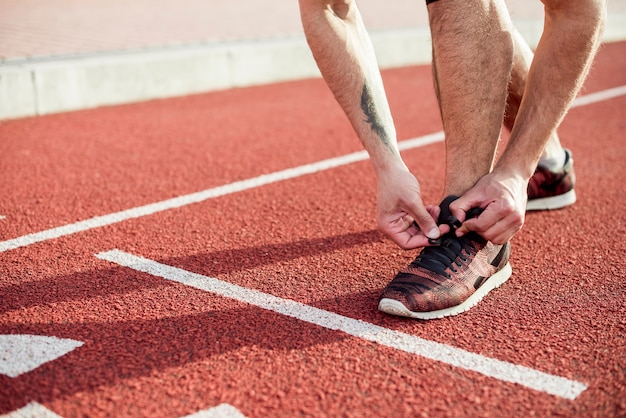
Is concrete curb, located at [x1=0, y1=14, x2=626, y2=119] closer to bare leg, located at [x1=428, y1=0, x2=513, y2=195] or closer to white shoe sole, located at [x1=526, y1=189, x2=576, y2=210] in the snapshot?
white shoe sole, located at [x1=526, y1=189, x2=576, y2=210]

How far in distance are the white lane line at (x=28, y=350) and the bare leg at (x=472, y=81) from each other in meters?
1.38

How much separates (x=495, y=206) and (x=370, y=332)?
62cm

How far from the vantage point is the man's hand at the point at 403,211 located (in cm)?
242

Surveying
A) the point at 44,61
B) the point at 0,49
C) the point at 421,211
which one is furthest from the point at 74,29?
the point at 421,211

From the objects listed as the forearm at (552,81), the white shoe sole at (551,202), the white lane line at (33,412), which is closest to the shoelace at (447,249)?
the forearm at (552,81)

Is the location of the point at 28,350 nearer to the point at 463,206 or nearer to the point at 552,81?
the point at 463,206

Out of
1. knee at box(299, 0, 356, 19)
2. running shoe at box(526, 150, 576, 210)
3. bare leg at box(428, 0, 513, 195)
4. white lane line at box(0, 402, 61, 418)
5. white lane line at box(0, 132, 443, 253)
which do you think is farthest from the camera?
running shoe at box(526, 150, 576, 210)

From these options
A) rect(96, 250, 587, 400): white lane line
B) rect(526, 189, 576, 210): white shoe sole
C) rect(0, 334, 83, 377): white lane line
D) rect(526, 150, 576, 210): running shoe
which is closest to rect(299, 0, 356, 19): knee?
rect(96, 250, 587, 400): white lane line

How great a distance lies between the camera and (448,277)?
2.39 m

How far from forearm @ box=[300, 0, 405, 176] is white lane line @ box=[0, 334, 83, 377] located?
1209 millimetres

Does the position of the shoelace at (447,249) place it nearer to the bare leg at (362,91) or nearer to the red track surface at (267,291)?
the bare leg at (362,91)

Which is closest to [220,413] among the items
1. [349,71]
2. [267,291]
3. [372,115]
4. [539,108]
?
[267,291]

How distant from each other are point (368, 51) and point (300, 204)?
973mm

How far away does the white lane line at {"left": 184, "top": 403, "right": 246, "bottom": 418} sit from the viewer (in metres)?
1.77
